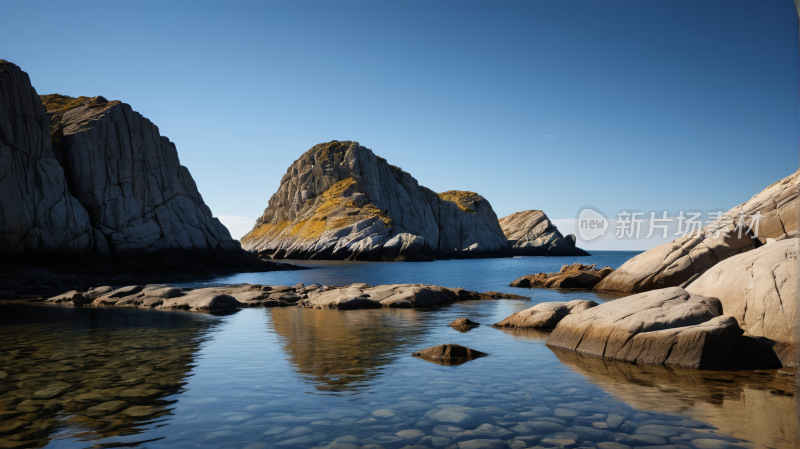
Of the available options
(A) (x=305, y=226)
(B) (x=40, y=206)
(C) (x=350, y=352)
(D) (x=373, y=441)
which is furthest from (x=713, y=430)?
(A) (x=305, y=226)

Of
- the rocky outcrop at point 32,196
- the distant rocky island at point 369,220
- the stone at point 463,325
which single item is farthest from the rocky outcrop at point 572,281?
the distant rocky island at point 369,220

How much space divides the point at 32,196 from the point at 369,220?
72.5m

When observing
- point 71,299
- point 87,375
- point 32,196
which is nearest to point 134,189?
point 32,196

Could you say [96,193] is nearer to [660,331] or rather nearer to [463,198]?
[660,331]

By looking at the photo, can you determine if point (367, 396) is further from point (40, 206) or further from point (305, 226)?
point (305, 226)

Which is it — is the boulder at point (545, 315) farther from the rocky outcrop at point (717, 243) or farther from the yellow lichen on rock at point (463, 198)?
the yellow lichen on rock at point (463, 198)

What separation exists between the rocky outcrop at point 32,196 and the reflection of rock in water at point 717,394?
43718 millimetres

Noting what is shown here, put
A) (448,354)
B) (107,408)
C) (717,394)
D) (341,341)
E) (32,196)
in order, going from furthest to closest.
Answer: (32,196)
(341,341)
(448,354)
(717,394)
(107,408)

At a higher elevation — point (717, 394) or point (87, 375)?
point (717, 394)

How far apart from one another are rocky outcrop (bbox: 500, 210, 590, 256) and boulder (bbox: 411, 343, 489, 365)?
5991 inches

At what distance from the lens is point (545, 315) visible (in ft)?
61.2

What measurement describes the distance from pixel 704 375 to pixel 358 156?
127573 mm

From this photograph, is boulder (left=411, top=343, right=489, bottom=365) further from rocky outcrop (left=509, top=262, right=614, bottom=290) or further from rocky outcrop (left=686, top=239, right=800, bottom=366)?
rocky outcrop (left=509, top=262, right=614, bottom=290)

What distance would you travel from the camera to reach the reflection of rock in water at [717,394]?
7.49m
